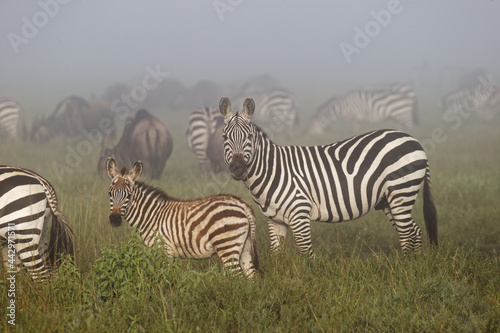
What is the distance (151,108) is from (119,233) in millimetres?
31488

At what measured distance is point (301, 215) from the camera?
254 inches

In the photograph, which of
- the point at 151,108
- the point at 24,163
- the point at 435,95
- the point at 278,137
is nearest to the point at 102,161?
the point at 24,163

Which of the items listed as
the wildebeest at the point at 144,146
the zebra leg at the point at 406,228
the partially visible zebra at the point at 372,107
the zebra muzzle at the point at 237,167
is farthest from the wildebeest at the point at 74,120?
the zebra leg at the point at 406,228

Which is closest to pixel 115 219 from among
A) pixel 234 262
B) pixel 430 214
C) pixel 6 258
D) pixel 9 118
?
pixel 6 258

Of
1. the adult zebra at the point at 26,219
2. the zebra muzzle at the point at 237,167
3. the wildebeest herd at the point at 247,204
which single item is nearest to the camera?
the adult zebra at the point at 26,219

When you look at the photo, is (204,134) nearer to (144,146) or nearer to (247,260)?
(144,146)

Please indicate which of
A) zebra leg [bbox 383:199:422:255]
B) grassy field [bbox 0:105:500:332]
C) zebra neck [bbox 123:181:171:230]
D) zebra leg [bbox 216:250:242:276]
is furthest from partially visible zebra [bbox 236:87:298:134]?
zebra leg [bbox 216:250:242:276]

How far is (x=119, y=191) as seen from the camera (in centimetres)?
583

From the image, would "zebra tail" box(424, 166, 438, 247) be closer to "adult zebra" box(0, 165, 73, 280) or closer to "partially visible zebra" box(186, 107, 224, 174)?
"adult zebra" box(0, 165, 73, 280)

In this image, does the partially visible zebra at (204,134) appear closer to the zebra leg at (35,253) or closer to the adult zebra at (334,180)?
the adult zebra at (334,180)

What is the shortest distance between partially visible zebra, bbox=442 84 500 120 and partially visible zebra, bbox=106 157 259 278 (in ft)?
82.7

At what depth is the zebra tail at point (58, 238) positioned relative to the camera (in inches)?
223

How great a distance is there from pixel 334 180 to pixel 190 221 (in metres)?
2.16

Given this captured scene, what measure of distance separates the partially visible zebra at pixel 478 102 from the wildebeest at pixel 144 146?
19538 mm
